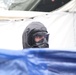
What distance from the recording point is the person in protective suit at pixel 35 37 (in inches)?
105

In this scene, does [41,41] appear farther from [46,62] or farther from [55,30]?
[55,30]

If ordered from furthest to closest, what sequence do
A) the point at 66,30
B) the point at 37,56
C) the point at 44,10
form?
the point at 44,10 < the point at 66,30 < the point at 37,56

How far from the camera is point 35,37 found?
8.86 feet

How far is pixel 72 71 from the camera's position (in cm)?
160

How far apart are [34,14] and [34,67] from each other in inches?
114

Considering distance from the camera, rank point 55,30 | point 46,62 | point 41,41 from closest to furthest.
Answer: point 46,62
point 41,41
point 55,30

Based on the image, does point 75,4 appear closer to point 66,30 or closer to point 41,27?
point 66,30

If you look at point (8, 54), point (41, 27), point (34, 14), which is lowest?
point (8, 54)

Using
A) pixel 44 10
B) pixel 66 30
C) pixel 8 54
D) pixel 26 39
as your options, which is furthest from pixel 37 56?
pixel 44 10

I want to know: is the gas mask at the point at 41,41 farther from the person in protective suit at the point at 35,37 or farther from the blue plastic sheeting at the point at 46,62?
the blue plastic sheeting at the point at 46,62

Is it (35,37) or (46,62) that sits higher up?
(35,37)

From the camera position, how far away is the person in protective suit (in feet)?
8.78

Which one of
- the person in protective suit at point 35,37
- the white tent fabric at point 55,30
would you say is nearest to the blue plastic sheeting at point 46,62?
the person in protective suit at point 35,37

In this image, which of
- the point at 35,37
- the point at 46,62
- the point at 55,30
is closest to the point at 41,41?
the point at 35,37
